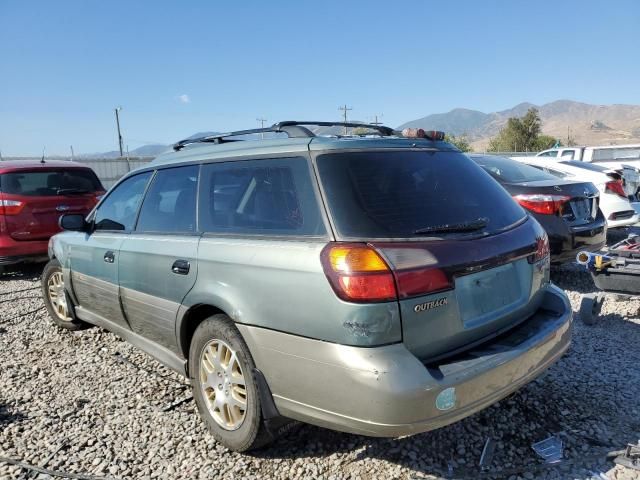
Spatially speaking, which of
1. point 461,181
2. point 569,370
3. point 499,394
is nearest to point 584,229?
point 569,370

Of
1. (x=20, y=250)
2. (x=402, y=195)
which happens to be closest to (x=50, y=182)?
(x=20, y=250)

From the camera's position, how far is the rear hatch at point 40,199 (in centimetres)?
687

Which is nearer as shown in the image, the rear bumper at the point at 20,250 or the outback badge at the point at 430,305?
the outback badge at the point at 430,305

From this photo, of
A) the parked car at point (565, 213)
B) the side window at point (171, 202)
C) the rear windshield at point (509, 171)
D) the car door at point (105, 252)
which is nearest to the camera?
the side window at point (171, 202)

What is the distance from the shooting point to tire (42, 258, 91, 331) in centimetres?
477

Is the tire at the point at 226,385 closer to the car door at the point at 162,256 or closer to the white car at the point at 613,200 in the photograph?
the car door at the point at 162,256

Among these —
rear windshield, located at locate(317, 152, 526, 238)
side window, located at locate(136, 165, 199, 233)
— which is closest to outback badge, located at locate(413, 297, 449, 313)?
rear windshield, located at locate(317, 152, 526, 238)

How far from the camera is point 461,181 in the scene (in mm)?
2748

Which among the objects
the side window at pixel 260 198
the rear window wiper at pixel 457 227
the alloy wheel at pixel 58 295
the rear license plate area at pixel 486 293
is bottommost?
the alloy wheel at pixel 58 295

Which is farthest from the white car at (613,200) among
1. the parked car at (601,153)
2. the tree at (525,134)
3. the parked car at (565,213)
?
the tree at (525,134)

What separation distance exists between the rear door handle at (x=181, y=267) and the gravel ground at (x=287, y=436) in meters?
1.00

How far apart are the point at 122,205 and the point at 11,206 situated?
4.03 meters

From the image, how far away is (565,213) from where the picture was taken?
5547 mm

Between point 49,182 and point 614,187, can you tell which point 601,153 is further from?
point 49,182
